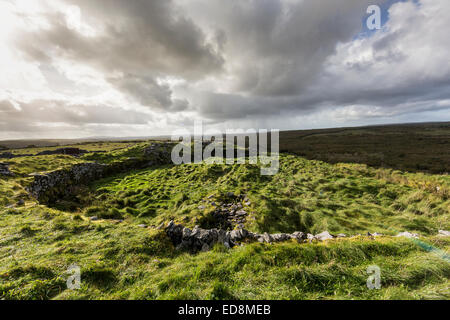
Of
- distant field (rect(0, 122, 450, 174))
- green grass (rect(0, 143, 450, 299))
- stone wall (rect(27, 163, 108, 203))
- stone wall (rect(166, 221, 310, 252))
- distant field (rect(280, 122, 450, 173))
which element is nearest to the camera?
green grass (rect(0, 143, 450, 299))

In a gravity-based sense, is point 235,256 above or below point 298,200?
above

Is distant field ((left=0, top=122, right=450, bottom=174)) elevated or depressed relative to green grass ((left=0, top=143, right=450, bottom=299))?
elevated

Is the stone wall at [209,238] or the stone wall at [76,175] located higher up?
the stone wall at [76,175]

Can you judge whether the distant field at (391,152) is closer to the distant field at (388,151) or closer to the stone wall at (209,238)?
the distant field at (388,151)

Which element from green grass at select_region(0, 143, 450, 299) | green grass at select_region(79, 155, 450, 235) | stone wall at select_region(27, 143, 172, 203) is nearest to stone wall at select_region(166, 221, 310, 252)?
green grass at select_region(0, 143, 450, 299)

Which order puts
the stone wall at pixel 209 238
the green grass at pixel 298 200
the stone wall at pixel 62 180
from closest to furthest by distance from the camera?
the stone wall at pixel 209 238
the green grass at pixel 298 200
the stone wall at pixel 62 180

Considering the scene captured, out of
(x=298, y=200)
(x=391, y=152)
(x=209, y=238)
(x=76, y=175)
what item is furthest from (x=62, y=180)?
(x=391, y=152)

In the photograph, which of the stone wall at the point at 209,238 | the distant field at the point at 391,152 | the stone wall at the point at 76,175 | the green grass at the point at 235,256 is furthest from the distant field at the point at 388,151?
the stone wall at the point at 76,175

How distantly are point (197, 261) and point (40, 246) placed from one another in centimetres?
687

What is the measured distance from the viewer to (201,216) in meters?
10.1

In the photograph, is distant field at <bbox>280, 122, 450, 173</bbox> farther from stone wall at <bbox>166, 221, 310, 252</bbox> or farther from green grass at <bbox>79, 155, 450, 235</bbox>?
stone wall at <bbox>166, 221, 310, 252</bbox>

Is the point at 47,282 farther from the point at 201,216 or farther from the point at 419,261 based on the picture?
the point at 419,261

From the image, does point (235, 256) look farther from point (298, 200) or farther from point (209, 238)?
point (298, 200)
